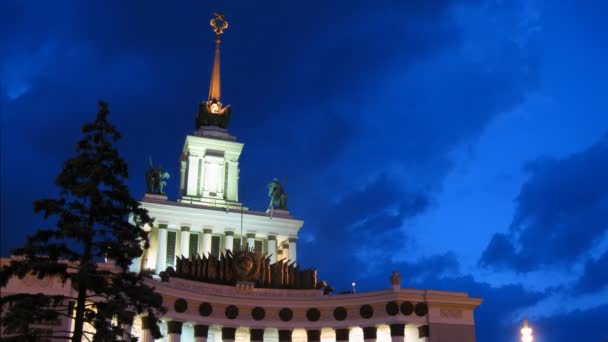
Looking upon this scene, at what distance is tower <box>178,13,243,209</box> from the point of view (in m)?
61.3

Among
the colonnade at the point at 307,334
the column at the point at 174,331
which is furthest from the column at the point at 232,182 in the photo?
the column at the point at 174,331

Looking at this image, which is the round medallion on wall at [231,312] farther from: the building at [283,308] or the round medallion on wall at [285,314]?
the round medallion on wall at [285,314]

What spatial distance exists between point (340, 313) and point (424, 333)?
5.23 metres

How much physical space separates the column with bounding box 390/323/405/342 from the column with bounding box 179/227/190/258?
18810mm

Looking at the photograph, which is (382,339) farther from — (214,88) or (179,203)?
(214,88)

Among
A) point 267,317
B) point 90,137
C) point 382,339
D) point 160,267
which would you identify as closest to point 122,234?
point 90,137

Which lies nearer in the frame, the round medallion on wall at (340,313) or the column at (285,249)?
the round medallion on wall at (340,313)

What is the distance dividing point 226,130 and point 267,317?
84.1 ft

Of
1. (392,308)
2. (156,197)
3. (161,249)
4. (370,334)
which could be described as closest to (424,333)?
(392,308)

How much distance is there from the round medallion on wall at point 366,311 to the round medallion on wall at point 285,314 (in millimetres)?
4377

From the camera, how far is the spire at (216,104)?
67.0m

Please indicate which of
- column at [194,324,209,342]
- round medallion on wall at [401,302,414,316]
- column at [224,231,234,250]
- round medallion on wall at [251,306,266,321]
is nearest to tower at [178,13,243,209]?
column at [224,231,234,250]

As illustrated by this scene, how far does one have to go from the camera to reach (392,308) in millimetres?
43438

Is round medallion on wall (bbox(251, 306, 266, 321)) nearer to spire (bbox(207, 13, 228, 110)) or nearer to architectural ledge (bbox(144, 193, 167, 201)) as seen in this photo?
architectural ledge (bbox(144, 193, 167, 201))
